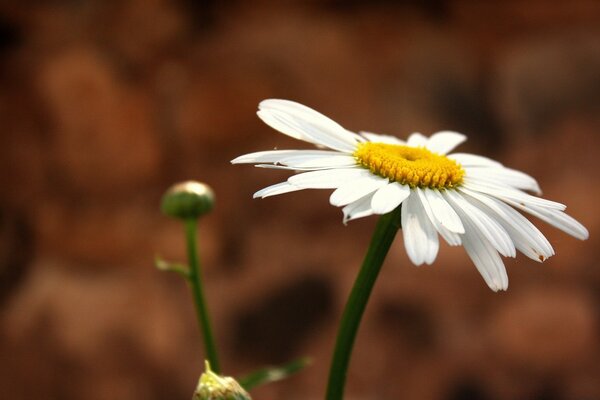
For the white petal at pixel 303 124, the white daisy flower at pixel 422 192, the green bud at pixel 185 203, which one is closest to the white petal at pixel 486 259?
the white daisy flower at pixel 422 192

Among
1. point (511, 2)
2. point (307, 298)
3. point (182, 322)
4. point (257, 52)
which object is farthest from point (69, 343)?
point (511, 2)

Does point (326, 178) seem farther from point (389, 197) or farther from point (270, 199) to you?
point (270, 199)

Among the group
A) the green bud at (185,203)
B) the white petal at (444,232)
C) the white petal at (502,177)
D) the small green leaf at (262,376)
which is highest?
the green bud at (185,203)

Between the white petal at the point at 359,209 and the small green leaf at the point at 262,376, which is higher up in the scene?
the white petal at the point at 359,209

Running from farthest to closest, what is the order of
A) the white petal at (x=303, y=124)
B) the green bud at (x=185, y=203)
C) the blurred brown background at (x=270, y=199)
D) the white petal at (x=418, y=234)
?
1. the blurred brown background at (x=270, y=199)
2. the green bud at (x=185, y=203)
3. the white petal at (x=303, y=124)
4. the white petal at (x=418, y=234)

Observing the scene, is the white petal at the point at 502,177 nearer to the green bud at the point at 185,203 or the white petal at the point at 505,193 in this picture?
the white petal at the point at 505,193

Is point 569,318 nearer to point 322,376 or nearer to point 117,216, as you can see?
point 322,376
